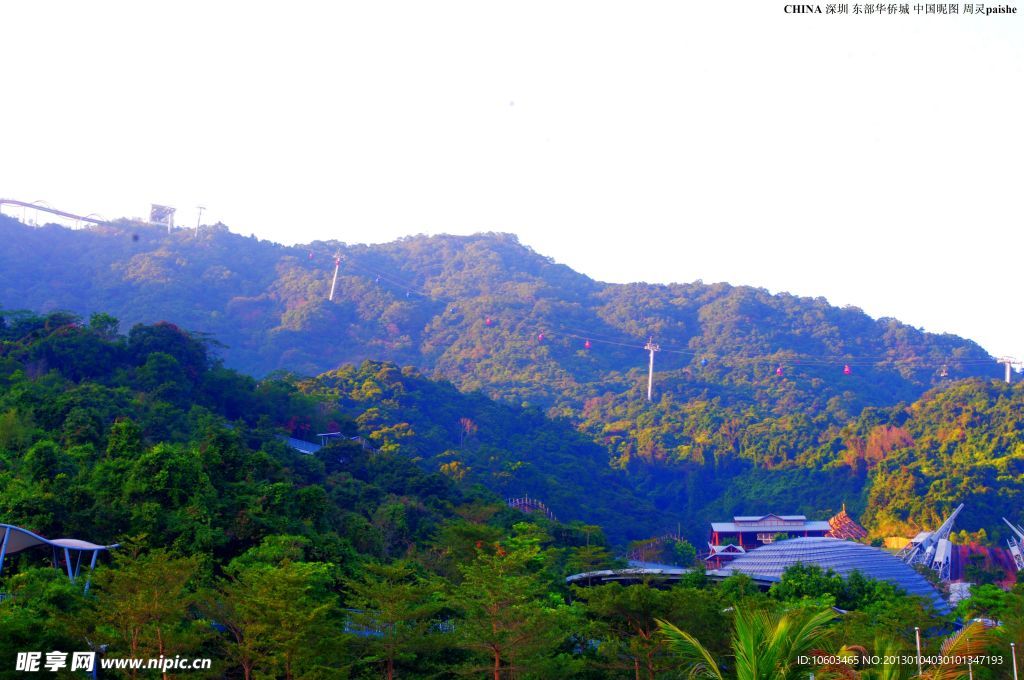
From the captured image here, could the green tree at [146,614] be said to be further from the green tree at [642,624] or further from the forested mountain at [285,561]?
the green tree at [642,624]

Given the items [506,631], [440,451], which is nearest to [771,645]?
[506,631]

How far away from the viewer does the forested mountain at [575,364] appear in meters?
55.5

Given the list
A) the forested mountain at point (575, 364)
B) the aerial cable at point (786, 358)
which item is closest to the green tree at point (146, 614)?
the forested mountain at point (575, 364)

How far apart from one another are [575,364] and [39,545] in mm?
67373

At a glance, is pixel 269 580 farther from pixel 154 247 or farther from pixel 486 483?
pixel 154 247

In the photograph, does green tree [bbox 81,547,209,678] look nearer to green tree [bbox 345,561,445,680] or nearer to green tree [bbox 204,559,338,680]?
green tree [bbox 204,559,338,680]

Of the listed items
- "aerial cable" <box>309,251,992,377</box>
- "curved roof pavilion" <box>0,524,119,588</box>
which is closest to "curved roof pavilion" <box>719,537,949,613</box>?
"curved roof pavilion" <box>0,524,119,588</box>

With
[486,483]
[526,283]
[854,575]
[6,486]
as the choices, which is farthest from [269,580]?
[526,283]

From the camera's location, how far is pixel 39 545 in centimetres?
1775

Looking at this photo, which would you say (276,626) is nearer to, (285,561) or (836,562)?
(285,561)

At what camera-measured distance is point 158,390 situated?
3350 cm

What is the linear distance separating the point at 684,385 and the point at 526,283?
3197 cm

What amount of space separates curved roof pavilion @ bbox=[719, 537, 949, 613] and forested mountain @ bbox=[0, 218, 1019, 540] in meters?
16.7

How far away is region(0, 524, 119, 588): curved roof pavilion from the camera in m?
16.9
